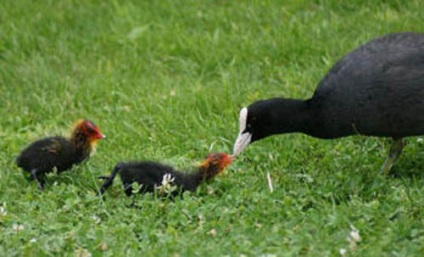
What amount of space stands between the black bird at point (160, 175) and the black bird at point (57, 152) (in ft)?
1.32

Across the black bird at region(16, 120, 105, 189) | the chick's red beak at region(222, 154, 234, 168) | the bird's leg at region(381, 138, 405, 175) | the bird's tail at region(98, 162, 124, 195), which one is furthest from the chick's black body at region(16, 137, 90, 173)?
the bird's leg at region(381, 138, 405, 175)

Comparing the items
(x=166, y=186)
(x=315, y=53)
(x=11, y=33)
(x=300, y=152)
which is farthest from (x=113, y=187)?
(x=11, y=33)

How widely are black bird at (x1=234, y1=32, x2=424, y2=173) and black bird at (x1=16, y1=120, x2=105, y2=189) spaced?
0.98 m

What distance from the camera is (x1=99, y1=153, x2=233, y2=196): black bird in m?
6.05

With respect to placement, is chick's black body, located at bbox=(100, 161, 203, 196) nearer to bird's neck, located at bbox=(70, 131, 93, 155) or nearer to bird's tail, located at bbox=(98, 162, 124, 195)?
bird's tail, located at bbox=(98, 162, 124, 195)

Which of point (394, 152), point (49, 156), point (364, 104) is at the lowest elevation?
point (394, 152)

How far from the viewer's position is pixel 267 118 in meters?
6.42

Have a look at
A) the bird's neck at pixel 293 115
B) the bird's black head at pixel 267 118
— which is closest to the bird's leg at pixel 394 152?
the bird's neck at pixel 293 115

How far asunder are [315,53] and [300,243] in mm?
3458

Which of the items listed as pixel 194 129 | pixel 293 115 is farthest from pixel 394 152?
pixel 194 129

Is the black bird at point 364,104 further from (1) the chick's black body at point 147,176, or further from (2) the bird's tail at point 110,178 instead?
(2) the bird's tail at point 110,178

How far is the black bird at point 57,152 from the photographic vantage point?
637 centimetres

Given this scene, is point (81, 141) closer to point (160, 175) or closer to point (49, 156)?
point (49, 156)

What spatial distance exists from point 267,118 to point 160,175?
82 cm
